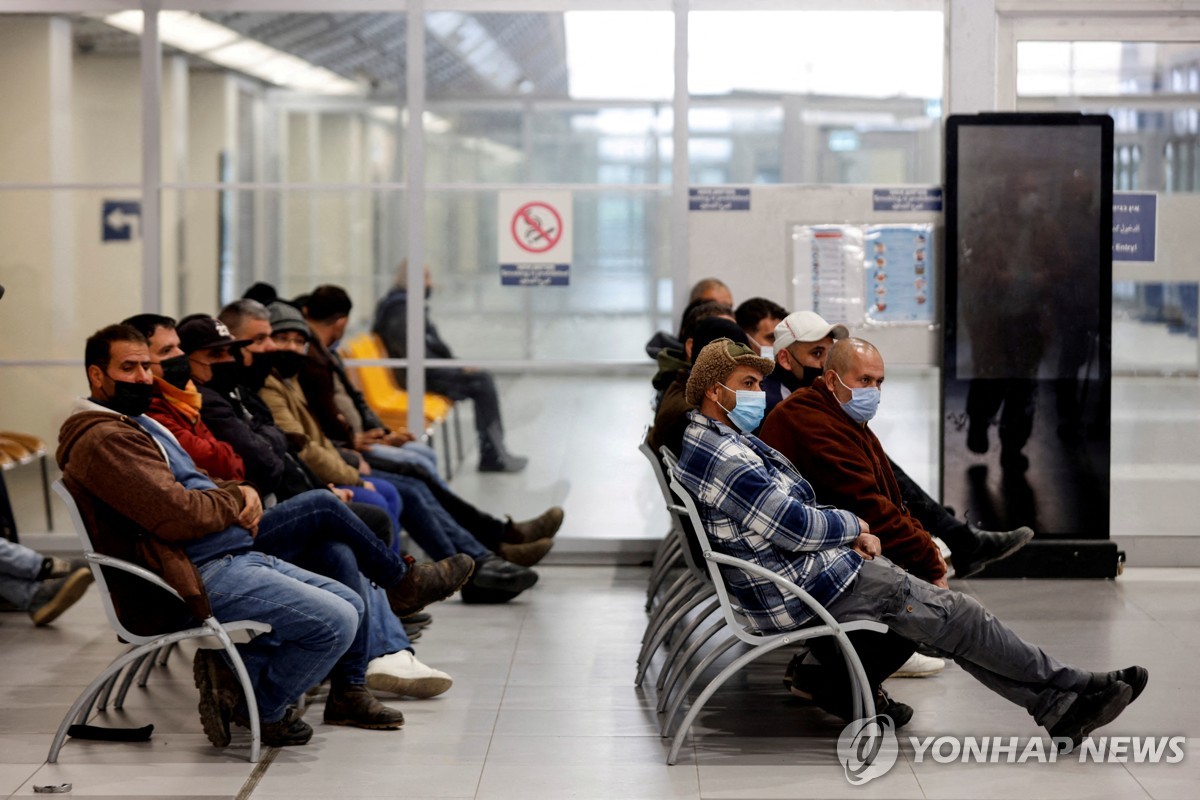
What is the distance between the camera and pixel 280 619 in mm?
4316

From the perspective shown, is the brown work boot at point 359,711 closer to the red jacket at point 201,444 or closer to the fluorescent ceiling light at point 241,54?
the red jacket at point 201,444

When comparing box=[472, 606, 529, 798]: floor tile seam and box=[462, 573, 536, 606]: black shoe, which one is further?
box=[462, 573, 536, 606]: black shoe

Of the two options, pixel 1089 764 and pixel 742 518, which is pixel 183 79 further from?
pixel 1089 764

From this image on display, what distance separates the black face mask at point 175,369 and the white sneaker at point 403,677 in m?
1.11

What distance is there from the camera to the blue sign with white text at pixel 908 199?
24.0ft

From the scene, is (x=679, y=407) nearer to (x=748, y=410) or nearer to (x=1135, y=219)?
(x=748, y=410)

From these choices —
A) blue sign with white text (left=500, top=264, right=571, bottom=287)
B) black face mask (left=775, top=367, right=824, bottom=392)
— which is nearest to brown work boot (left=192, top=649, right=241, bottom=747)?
black face mask (left=775, top=367, right=824, bottom=392)

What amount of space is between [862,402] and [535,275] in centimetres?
311

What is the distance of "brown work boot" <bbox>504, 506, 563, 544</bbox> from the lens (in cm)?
684

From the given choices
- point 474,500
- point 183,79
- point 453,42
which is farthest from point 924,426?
point 183,79

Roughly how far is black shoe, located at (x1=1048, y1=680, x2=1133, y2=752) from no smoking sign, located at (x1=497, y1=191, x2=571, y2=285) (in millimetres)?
3801

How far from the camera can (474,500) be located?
7.67m

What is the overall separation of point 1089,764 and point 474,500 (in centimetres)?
399

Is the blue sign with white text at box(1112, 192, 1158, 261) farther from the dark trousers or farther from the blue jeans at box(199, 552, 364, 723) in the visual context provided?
the blue jeans at box(199, 552, 364, 723)
